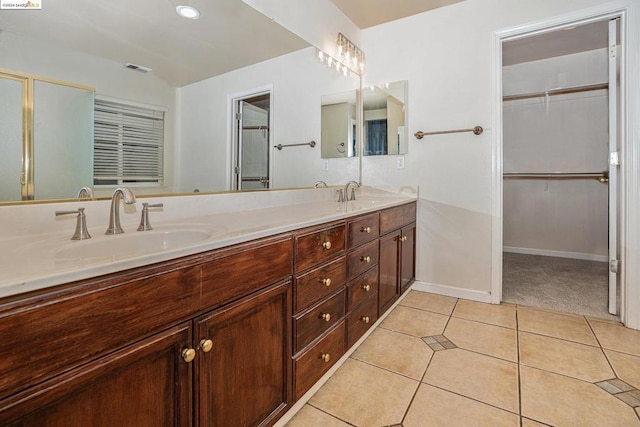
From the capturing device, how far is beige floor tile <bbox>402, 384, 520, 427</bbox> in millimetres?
1234

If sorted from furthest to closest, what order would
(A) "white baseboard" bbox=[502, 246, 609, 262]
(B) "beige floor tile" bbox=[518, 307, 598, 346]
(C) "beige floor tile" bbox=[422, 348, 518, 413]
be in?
1. (A) "white baseboard" bbox=[502, 246, 609, 262]
2. (B) "beige floor tile" bbox=[518, 307, 598, 346]
3. (C) "beige floor tile" bbox=[422, 348, 518, 413]

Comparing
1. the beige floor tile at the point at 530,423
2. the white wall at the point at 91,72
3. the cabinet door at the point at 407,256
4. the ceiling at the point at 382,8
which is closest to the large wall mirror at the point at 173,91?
the white wall at the point at 91,72

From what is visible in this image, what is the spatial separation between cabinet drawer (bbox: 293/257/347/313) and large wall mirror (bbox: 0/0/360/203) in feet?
2.26

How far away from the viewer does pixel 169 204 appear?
4.48 feet

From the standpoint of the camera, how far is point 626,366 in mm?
1593

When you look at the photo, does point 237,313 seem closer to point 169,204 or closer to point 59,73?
point 169,204

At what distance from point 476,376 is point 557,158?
3530 millimetres

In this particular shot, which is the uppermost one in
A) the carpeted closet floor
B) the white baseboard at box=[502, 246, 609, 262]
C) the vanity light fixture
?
the vanity light fixture

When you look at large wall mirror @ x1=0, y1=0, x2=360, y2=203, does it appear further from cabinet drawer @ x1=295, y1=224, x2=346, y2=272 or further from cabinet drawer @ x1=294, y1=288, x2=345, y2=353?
cabinet drawer @ x1=294, y1=288, x2=345, y2=353

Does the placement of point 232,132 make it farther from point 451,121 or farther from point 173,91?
point 451,121

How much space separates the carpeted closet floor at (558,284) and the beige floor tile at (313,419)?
191 centimetres

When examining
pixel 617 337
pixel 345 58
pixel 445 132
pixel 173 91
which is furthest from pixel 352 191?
pixel 617 337

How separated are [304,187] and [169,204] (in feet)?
3.49

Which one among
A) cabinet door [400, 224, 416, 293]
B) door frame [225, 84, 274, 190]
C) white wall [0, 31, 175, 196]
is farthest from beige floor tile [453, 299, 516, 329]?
white wall [0, 31, 175, 196]
